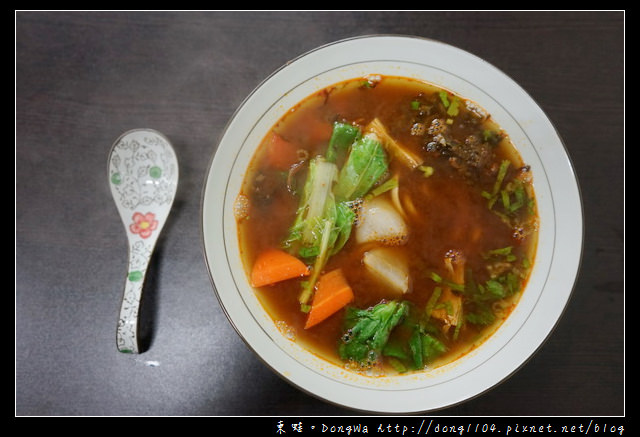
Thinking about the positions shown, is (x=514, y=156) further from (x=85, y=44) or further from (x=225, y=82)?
(x=85, y=44)

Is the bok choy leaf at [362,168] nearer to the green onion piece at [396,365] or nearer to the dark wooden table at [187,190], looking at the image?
the dark wooden table at [187,190]

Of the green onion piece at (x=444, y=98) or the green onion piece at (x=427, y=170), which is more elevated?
the green onion piece at (x=444, y=98)

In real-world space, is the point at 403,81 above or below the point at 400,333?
above

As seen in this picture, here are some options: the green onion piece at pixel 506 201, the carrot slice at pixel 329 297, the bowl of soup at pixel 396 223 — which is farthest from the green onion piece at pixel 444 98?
the carrot slice at pixel 329 297

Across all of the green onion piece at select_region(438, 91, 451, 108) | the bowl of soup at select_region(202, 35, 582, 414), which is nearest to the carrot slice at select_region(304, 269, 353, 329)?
the bowl of soup at select_region(202, 35, 582, 414)
